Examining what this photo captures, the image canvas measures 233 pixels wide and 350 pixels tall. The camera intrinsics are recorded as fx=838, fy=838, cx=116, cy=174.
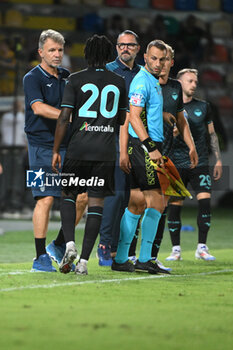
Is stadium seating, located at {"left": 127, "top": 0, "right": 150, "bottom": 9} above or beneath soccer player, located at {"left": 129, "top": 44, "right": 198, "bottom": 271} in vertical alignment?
above

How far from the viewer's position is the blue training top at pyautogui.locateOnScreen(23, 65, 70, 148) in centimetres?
693

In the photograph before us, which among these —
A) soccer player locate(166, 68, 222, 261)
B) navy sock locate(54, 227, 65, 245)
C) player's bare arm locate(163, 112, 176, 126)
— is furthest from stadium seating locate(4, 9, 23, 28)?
navy sock locate(54, 227, 65, 245)

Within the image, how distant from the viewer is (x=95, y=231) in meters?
6.59

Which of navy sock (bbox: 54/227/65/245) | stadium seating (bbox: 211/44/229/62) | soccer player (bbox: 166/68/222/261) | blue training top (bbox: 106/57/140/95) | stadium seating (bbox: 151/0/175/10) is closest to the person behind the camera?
navy sock (bbox: 54/227/65/245)

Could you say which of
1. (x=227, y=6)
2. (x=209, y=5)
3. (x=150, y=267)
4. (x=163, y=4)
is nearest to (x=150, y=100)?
(x=150, y=267)

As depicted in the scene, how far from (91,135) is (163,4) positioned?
1663 centimetres

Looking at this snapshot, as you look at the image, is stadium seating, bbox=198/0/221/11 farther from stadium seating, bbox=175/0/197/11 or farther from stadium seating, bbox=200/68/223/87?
stadium seating, bbox=200/68/223/87

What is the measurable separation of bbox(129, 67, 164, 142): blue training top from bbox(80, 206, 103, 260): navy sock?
826mm

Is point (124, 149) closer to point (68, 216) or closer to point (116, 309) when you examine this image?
point (68, 216)

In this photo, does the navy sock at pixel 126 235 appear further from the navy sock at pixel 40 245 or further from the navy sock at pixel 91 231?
the navy sock at pixel 40 245

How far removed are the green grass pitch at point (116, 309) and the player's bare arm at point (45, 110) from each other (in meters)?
1.28

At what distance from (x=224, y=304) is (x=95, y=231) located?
5.23 feet

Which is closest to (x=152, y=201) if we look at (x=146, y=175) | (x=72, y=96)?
(x=146, y=175)

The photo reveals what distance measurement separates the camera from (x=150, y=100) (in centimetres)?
691
